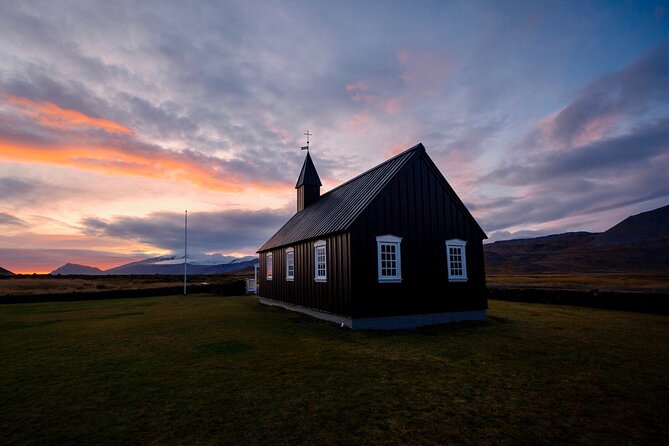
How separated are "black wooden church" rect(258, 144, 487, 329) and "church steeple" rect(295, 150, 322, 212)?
371 inches

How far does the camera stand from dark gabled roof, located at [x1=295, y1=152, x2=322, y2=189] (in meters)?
28.6

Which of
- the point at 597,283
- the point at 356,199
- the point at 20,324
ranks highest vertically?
the point at 356,199

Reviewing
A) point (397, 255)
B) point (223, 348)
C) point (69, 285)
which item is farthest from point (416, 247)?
point (69, 285)

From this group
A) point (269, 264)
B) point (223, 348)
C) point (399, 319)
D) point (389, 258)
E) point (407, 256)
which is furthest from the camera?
point (269, 264)

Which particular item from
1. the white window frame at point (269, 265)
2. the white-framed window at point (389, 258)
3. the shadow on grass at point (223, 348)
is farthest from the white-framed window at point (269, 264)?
the shadow on grass at point (223, 348)

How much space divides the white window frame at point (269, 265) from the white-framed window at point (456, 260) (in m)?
13.0

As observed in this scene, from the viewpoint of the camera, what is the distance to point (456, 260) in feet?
56.5

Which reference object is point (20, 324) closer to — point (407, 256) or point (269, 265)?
point (269, 265)

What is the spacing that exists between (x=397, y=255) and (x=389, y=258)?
0.39 m

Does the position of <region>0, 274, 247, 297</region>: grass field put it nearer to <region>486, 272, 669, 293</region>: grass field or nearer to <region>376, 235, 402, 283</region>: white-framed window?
<region>376, 235, 402, 283</region>: white-framed window

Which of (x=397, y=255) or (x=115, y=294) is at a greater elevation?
(x=397, y=255)

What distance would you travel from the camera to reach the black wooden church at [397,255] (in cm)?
1464

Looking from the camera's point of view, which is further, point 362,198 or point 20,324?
point 20,324

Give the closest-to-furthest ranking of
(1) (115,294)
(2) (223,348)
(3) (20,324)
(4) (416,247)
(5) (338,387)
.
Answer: (5) (338,387), (2) (223,348), (4) (416,247), (3) (20,324), (1) (115,294)
